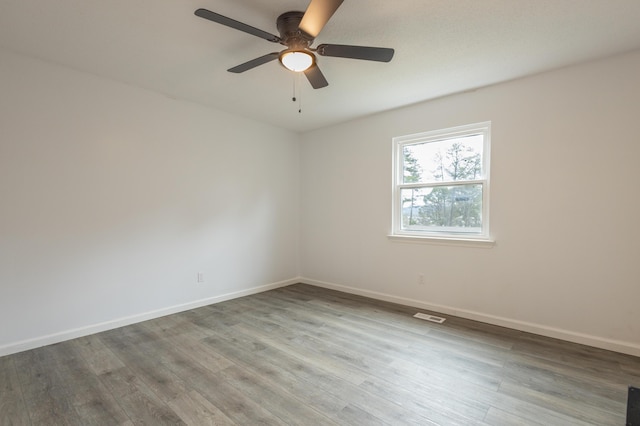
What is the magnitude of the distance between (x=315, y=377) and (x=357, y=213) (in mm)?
2541

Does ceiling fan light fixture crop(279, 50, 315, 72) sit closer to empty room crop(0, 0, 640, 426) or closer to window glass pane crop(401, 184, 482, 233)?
empty room crop(0, 0, 640, 426)

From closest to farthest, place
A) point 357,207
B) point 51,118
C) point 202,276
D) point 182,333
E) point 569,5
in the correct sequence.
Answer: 1. point 569,5
2. point 51,118
3. point 182,333
4. point 202,276
5. point 357,207

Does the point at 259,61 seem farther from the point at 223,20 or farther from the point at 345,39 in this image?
the point at 345,39

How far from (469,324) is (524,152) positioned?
1.88 metres

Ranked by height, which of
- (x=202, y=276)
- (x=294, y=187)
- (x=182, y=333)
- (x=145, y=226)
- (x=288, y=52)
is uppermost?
(x=288, y=52)

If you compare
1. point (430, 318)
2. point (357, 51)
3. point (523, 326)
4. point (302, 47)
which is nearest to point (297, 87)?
point (302, 47)

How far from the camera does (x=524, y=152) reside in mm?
2975

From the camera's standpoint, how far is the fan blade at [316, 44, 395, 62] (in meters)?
1.93

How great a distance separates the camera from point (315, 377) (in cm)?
216

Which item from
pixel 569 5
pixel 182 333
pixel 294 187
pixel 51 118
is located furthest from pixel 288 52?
pixel 294 187

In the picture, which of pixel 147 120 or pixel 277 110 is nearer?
pixel 147 120

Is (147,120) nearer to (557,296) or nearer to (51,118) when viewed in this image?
(51,118)

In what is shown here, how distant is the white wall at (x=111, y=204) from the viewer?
8.46 ft

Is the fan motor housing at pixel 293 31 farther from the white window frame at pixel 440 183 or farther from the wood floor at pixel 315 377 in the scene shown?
the wood floor at pixel 315 377
